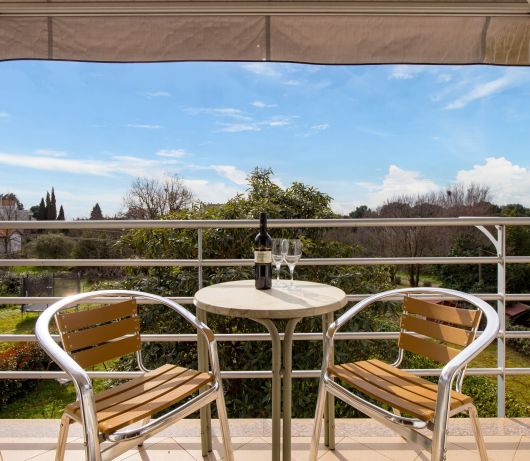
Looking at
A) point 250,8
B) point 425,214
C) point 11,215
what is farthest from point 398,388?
point 11,215

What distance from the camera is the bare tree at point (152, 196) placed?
7.22 m

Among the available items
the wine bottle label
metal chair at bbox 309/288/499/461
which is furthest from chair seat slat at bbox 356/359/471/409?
the wine bottle label

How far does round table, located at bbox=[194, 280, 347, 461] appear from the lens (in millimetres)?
1445

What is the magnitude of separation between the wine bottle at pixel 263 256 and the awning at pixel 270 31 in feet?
3.25

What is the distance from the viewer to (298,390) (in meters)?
4.41

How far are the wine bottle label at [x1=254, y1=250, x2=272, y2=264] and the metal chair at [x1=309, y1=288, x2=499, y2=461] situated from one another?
1.21 ft

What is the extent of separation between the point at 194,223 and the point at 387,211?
6.45 metres

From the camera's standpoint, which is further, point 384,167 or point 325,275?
point 384,167

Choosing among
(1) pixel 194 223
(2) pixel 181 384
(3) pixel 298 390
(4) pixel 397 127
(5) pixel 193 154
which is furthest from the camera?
(4) pixel 397 127

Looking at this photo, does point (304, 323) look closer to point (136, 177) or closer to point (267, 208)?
point (267, 208)

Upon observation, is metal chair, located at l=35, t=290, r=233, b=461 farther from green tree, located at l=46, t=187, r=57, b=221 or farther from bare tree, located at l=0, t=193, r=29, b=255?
green tree, located at l=46, t=187, r=57, b=221

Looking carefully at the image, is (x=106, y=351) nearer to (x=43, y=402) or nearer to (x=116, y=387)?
(x=116, y=387)

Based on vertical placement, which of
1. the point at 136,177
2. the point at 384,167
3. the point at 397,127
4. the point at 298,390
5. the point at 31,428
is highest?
the point at 397,127

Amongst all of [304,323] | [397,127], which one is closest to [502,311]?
[304,323]
